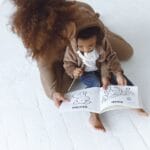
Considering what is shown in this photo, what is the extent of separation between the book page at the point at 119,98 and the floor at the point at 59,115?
0.05 meters

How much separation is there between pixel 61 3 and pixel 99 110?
1.24ft

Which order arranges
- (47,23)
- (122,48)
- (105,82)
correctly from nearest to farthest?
(47,23), (105,82), (122,48)

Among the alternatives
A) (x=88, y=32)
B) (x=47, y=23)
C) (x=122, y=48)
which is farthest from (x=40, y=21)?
(x=122, y=48)

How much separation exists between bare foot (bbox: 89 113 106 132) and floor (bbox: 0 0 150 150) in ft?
0.05

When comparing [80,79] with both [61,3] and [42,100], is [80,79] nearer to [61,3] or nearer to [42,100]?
[42,100]

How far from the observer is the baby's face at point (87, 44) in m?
1.14

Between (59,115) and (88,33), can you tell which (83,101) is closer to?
(59,115)

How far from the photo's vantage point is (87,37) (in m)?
1.14

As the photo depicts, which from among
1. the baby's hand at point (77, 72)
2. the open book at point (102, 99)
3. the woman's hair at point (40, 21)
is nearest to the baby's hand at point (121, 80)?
the open book at point (102, 99)

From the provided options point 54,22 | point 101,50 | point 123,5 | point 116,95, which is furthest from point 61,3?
point 123,5

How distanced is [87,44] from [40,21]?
174 millimetres

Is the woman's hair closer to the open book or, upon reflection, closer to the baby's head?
the baby's head

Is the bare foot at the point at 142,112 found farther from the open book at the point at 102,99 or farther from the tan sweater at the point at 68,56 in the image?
the tan sweater at the point at 68,56

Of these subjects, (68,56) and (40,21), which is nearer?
(40,21)
